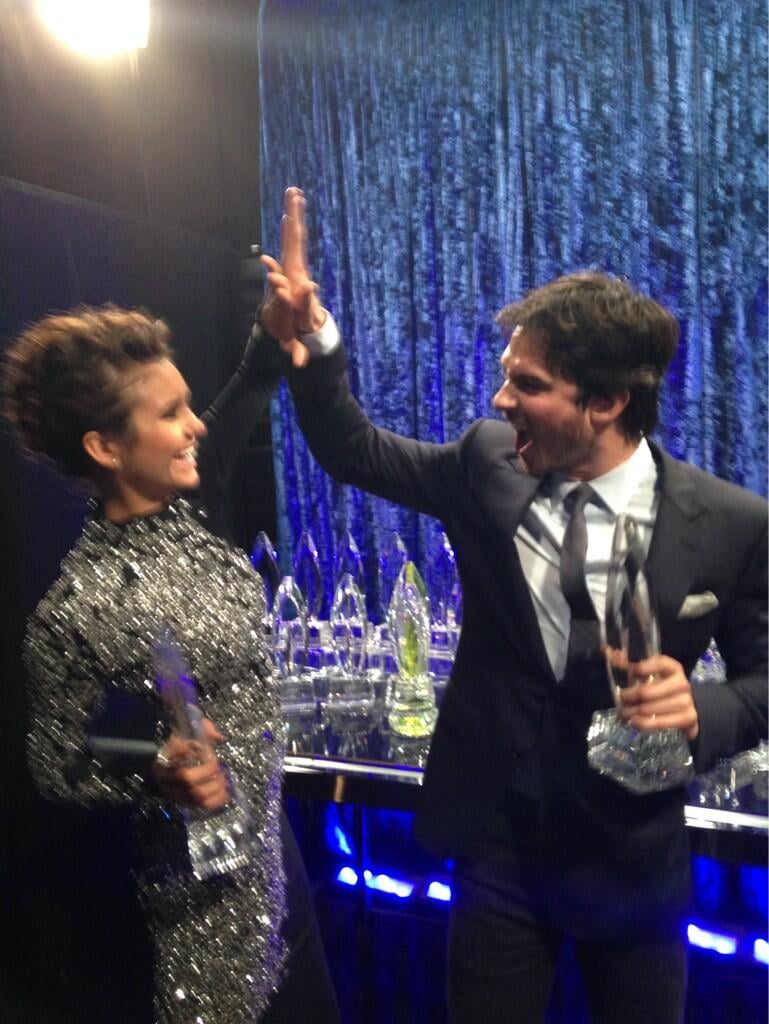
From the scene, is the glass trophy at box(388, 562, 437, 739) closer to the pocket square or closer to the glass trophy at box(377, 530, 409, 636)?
the glass trophy at box(377, 530, 409, 636)

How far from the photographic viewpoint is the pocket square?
831 millimetres

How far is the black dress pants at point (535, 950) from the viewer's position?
92cm

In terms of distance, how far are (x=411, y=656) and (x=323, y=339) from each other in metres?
0.42

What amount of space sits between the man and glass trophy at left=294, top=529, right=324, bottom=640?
0.11m

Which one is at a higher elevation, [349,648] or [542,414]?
[542,414]

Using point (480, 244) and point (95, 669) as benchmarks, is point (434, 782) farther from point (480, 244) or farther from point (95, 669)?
point (480, 244)

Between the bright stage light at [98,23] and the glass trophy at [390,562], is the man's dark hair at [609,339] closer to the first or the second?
the glass trophy at [390,562]

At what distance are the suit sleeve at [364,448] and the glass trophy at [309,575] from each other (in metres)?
0.10

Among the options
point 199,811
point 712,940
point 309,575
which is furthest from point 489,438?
point 712,940

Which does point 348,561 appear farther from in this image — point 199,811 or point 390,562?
point 199,811

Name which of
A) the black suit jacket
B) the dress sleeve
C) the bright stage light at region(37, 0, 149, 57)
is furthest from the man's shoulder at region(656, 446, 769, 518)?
the bright stage light at region(37, 0, 149, 57)

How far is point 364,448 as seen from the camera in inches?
37.5

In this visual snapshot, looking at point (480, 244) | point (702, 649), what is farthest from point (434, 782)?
point (480, 244)

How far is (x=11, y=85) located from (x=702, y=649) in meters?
1.03
